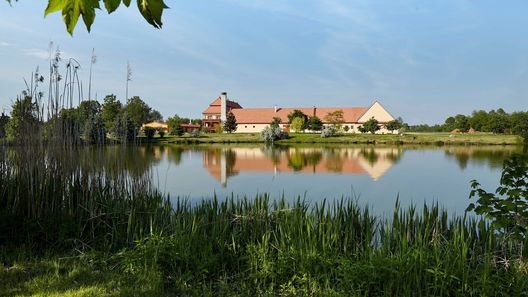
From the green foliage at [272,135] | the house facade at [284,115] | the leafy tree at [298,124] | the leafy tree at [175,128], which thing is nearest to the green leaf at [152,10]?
the green foliage at [272,135]

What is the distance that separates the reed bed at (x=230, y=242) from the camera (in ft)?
10.5

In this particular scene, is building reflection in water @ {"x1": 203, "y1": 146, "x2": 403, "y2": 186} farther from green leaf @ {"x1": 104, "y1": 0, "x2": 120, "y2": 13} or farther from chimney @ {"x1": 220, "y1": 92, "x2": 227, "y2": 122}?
chimney @ {"x1": 220, "y1": 92, "x2": 227, "y2": 122}

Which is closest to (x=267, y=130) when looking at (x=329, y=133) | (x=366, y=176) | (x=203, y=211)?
(x=329, y=133)

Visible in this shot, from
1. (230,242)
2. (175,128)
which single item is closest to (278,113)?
(175,128)

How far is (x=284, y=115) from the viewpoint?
79.1 metres

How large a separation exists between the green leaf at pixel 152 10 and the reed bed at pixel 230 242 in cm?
231

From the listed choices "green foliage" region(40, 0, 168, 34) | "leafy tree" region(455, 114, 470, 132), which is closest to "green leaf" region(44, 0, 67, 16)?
"green foliage" region(40, 0, 168, 34)

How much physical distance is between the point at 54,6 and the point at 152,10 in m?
0.34

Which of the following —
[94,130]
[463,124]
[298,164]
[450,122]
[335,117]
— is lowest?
[298,164]

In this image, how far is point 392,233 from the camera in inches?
162

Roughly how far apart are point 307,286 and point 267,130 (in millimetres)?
50675

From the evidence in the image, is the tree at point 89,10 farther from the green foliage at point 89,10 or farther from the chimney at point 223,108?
the chimney at point 223,108

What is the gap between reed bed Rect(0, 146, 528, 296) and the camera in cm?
320

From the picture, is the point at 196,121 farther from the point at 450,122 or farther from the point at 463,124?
the point at 450,122
